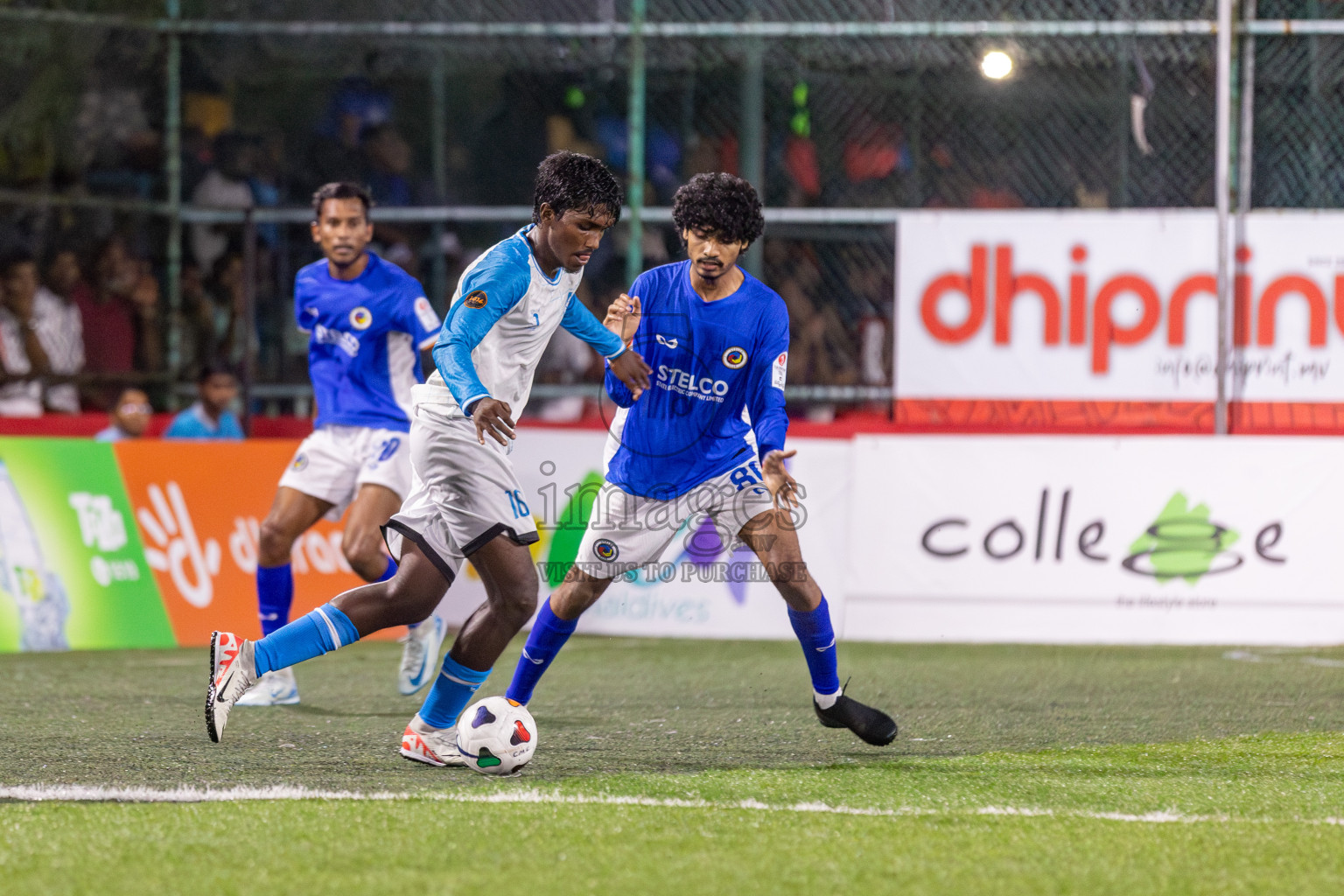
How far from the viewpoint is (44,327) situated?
11.0 metres

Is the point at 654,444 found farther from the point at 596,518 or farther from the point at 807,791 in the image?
the point at 807,791

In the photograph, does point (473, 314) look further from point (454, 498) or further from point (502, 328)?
point (454, 498)

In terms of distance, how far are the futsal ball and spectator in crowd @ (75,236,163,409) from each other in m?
7.45

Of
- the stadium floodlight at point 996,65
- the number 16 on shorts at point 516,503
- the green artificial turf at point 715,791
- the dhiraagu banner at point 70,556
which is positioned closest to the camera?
the green artificial turf at point 715,791

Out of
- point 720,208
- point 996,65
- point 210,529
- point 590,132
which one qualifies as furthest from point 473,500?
point 590,132

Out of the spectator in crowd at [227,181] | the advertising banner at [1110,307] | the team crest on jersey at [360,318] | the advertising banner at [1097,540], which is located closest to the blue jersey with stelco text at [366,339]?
the team crest on jersey at [360,318]

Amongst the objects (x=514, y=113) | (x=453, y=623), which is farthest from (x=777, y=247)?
(x=453, y=623)

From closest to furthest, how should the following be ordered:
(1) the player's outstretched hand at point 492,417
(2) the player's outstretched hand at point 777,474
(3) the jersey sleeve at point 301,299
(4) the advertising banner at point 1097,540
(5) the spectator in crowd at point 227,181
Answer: (1) the player's outstretched hand at point 492,417
(2) the player's outstretched hand at point 777,474
(3) the jersey sleeve at point 301,299
(4) the advertising banner at point 1097,540
(5) the spectator in crowd at point 227,181

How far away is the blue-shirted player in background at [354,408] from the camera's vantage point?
687 centimetres

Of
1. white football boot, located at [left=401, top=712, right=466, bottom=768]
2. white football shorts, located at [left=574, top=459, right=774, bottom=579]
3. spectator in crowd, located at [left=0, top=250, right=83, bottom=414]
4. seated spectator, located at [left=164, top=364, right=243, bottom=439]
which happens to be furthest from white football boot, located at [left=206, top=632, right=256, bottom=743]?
spectator in crowd, located at [left=0, top=250, right=83, bottom=414]

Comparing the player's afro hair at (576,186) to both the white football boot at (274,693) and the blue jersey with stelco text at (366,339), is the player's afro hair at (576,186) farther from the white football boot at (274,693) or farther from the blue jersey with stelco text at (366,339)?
the white football boot at (274,693)

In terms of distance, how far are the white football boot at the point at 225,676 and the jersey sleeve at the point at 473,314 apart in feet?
3.20

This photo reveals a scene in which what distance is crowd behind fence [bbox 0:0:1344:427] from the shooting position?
34.1 ft

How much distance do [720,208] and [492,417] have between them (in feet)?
3.94
